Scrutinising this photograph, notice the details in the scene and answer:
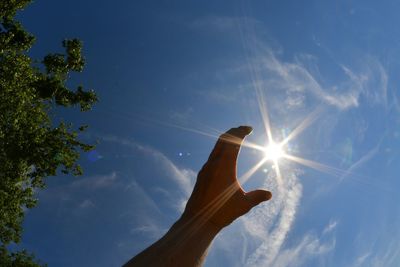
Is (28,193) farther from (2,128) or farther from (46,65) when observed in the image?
(46,65)

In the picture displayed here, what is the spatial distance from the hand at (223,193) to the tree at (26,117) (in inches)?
484

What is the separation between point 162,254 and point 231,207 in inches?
39.6

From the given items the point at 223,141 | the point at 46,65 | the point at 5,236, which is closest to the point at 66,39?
the point at 46,65

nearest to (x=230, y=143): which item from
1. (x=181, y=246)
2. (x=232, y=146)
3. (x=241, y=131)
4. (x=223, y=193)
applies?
Result: (x=232, y=146)

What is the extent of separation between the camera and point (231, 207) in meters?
4.22

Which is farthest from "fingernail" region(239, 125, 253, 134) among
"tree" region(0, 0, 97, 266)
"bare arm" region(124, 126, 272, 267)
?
"tree" region(0, 0, 97, 266)

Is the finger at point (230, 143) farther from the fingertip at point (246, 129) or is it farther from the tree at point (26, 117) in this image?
the tree at point (26, 117)

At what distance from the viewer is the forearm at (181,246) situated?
362 centimetres

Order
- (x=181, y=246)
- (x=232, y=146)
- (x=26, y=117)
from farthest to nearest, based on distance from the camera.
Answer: (x=26, y=117) < (x=232, y=146) < (x=181, y=246)

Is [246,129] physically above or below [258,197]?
above

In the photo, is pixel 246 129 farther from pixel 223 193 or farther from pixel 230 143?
pixel 223 193

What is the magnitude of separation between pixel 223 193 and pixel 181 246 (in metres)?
0.79

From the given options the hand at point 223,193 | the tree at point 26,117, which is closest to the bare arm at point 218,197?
the hand at point 223,193

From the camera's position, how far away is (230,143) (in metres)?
4.20
